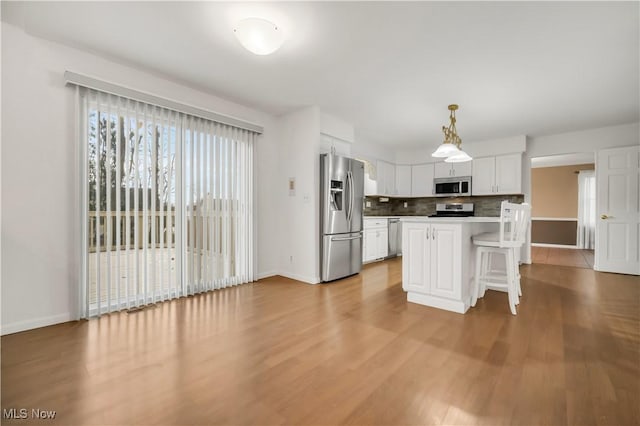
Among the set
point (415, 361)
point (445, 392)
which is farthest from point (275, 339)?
point (445, 392)

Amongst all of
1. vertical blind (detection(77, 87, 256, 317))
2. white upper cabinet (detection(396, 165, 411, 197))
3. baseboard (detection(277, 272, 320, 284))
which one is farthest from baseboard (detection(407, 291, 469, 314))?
white upper cabinet (detection(396, 165, 411, 197))

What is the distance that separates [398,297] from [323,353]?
1634 millimetres

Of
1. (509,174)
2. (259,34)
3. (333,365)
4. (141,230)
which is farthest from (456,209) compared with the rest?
(141,230)

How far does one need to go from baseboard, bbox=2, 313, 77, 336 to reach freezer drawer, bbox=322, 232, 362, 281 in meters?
2.83

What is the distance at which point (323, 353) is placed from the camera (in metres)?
2.07

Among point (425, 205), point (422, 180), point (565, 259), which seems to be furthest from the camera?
point (425, 205)

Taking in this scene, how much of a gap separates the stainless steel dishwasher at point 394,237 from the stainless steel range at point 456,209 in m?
1.06

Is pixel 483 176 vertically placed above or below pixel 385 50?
below

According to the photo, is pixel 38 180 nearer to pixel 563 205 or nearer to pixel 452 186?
pixel 452 186

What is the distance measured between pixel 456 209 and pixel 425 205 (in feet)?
2.59

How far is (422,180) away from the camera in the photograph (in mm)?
6832

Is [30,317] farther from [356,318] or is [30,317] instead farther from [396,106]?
[396,106]

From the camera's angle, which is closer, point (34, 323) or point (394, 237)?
point (34, 323)

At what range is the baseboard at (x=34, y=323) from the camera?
2350 mm
